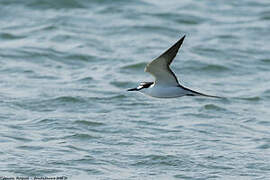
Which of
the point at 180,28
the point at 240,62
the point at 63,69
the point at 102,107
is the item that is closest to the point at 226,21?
the point at 180,28

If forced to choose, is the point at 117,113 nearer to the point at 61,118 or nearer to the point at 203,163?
the point at 61,118

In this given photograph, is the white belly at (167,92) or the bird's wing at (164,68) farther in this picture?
the white belly at (167,92)

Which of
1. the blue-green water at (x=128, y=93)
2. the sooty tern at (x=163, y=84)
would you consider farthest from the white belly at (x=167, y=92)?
the blue-green water at (x=128, y=93)

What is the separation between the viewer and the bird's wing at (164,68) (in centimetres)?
888

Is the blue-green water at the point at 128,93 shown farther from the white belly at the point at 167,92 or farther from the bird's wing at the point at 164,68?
the bird's wing at the point at 164,68

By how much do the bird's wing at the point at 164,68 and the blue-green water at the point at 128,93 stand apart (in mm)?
1353

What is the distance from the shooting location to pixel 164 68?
365 inches

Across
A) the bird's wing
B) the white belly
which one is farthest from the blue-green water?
the bird's wing

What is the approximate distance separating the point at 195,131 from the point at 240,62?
460 centimetres

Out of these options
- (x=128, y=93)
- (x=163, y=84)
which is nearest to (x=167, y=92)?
(x=163, y=84)

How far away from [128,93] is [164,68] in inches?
187

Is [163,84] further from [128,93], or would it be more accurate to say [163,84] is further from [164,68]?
[128,93]

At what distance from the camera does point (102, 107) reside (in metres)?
13.2

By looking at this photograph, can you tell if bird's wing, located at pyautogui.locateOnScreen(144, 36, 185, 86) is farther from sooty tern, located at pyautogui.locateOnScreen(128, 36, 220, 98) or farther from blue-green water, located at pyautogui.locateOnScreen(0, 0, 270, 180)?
blue-green water, located at pyautogui.locateOnScreen(0, 0, 270, 180)
